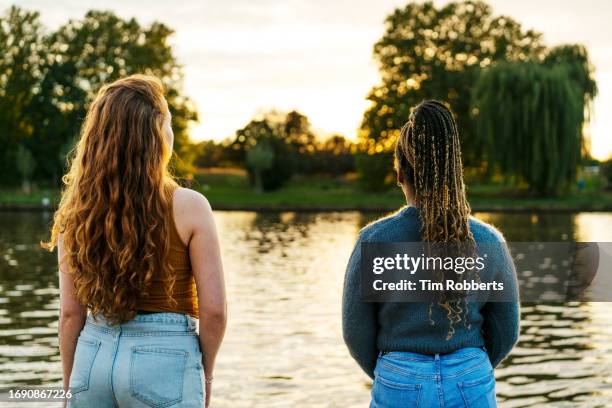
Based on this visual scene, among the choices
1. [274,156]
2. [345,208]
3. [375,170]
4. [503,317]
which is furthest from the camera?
[274,156]

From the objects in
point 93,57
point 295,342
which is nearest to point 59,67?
point 93,57

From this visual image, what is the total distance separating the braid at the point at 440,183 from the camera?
277cm

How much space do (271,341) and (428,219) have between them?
25.6 ft

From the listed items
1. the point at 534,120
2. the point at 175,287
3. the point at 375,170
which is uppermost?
the point at 534,120

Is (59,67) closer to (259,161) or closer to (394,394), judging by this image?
(259,161)

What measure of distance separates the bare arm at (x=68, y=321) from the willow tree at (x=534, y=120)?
39259 mm

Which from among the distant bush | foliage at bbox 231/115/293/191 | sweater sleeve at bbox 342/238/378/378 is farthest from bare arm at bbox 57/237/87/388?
A: foliage at bbox 231/115/293/191

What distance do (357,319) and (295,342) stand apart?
759 cm

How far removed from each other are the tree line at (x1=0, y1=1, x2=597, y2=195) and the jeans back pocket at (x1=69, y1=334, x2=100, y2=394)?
3724cm

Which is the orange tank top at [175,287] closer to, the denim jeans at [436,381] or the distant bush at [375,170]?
the denim jeans at [436,381]

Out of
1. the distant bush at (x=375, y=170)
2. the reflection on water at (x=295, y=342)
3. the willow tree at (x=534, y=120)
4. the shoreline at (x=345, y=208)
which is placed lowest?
the shoreline at (x=345, y=208)

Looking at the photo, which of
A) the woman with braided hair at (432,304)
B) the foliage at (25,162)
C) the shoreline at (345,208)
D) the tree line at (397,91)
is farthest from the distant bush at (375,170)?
the woman with braided hair at (432,304)

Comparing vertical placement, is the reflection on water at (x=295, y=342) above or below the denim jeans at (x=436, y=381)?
below

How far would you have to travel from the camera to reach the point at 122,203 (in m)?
2.80
